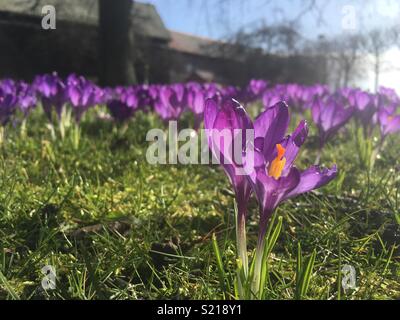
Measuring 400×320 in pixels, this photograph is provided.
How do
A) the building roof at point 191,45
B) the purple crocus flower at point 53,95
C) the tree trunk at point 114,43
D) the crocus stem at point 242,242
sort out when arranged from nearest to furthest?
the crocus stem at point 242,242
the purple crocus flower at point 53,95
the tree trunk at point 114,43
the building roof at point 191,45

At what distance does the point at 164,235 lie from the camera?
5.25 feet

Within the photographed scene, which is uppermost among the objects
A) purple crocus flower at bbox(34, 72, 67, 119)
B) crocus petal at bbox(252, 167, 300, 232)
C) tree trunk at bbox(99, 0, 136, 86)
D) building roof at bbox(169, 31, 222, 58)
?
building roof at bbox(169, 31, 222, 58)

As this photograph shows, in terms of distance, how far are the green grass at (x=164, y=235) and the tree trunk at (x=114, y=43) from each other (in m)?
7.08

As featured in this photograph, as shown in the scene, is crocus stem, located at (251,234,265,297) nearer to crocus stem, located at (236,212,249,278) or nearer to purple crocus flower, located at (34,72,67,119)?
crocus stem, located at (236,212,249,278)

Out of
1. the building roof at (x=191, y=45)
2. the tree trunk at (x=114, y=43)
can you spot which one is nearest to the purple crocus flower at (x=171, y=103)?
the tree trunk at (x=114, y=43)

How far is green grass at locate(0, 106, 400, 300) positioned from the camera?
4.28 ft

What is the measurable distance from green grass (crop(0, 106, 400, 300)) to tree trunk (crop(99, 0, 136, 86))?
279 inches

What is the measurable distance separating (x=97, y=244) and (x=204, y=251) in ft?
1.14

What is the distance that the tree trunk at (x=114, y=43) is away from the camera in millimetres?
9508

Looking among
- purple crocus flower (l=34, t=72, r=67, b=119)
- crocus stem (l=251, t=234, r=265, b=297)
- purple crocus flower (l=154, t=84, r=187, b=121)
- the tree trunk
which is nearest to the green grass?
crocus stem (l=251, t=234, r=265, b=297)

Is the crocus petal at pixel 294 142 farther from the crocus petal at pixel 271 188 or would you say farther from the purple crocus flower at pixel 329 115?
the purple crocus flower at pixel 329 115
